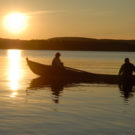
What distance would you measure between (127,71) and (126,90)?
95.4 inches

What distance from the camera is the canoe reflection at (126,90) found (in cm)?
1947

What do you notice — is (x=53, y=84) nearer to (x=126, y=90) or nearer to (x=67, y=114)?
(x=126, y=90)

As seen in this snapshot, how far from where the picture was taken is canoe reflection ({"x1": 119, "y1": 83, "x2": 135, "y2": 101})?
19469mm

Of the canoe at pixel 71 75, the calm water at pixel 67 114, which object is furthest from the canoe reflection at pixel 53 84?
the calm water at pixel 67 114

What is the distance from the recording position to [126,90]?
2250 cm

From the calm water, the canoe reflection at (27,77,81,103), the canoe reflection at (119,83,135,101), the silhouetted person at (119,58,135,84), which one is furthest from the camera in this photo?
the silhouetted person at (119,58,135,84)

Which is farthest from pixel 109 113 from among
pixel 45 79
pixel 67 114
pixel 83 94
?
pixel 45 79

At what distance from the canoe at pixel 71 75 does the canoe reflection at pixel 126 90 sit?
798 mm

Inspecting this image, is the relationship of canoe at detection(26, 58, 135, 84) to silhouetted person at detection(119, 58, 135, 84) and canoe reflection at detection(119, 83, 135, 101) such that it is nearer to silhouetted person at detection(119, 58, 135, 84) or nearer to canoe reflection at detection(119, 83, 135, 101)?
silhouetted person at detection(119, 58, 135, 84)

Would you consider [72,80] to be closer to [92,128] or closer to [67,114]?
[67,114]

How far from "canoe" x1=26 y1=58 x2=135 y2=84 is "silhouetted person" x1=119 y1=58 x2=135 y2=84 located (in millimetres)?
473

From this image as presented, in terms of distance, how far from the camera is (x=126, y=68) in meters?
24.6

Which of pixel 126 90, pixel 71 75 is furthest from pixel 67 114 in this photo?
pixel 71 75

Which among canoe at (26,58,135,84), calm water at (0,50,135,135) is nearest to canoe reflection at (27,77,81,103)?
canoe at (26,58,135,84)
